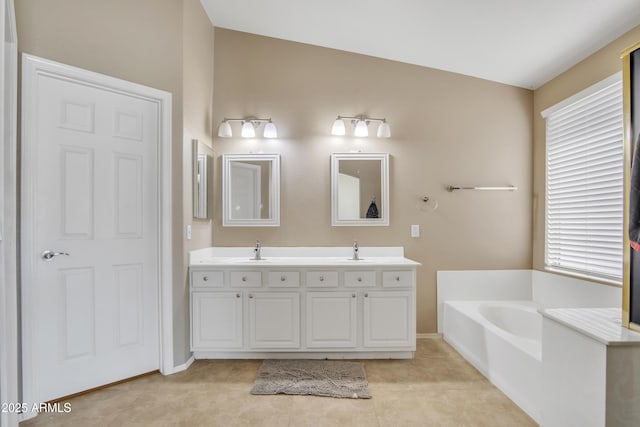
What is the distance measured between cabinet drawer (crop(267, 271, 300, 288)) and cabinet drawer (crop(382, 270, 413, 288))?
2.26 feet

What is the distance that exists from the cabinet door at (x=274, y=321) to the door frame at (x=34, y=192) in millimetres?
604

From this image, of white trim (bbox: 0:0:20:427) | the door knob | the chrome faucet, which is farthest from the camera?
the chrome faucet

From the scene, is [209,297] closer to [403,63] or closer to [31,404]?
[31,404]

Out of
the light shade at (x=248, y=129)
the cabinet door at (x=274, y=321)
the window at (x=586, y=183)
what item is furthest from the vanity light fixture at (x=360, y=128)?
the cabinet door at (x=274, y=321)

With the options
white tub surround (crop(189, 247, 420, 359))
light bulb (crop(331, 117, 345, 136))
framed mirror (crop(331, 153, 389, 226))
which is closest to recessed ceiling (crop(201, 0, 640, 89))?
light bulb (crop(331, 117, 345, 136))

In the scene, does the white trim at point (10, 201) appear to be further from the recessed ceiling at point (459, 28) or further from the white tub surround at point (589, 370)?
the white tub surround at point (589, 370)

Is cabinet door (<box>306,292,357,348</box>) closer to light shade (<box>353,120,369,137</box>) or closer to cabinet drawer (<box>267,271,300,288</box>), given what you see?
cabinet drawer (<box>267,271,300,288</box>)

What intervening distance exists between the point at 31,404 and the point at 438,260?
3.13m

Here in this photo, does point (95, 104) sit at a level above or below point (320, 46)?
below

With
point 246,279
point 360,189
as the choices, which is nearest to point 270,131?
point 360,189

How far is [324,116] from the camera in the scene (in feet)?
10.5

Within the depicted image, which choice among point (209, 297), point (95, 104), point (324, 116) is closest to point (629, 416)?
point (209, 297)

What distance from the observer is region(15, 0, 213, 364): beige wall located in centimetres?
200

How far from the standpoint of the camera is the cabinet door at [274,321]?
2.62m
